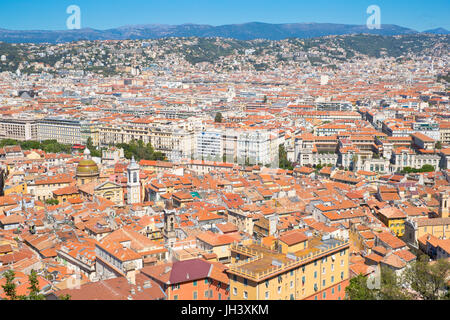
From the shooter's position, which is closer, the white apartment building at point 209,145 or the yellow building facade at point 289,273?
the yellow building facade at point 289,273

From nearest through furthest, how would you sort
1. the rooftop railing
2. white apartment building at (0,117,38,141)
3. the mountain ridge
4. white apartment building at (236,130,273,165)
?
the rooftop railing < white apartment building at (236,130,273,165) < white apartment building at (0,117,38,141) < the mountain ridge

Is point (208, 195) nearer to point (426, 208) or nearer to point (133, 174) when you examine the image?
point (133, 174)

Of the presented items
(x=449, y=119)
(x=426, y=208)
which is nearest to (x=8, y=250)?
(x=426, y=208)

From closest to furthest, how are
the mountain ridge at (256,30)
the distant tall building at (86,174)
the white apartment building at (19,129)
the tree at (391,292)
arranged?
the tree at (391,292) < the distant tall building at (86,174) < the white apartment building at (19,129) < the mountain ridge at (256,30)

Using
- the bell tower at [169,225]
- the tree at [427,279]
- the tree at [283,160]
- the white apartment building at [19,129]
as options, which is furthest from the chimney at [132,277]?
the white apartment building at [19,129]

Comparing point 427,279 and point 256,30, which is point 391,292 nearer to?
point 427,279

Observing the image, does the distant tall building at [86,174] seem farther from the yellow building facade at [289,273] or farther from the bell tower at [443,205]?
the bell tower at [443,205]

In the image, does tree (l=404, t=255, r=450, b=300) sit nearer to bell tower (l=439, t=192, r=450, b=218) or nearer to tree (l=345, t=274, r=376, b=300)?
tree (l=345, t=274, r=376, b=300)

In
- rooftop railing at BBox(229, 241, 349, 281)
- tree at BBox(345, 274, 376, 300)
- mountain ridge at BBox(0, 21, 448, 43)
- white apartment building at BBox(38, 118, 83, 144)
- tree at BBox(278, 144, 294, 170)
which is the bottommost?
tree at BBox(278, 144, 294, 170)

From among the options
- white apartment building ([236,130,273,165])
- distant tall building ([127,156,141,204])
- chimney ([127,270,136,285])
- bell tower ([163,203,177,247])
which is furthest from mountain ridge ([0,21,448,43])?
chimney ([127,270,136,285])

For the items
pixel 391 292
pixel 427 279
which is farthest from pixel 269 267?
pixel 427 279
